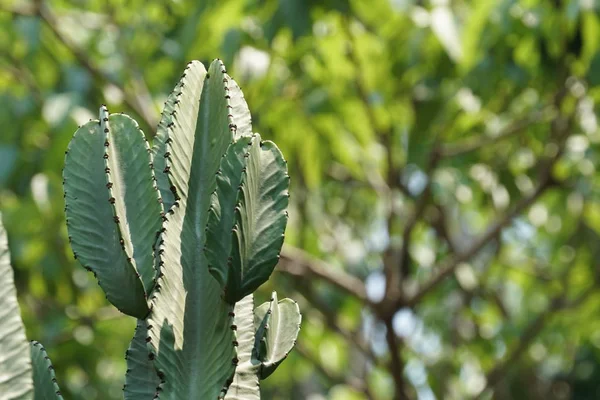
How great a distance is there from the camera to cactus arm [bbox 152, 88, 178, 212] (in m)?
1.09

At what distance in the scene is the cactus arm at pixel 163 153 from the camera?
1095 millimetres

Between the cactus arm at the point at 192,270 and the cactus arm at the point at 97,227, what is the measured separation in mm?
36

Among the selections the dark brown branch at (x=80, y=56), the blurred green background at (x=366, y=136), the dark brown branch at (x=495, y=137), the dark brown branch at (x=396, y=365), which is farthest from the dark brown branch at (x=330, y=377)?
the dark brown branch at (x=80, y=56)

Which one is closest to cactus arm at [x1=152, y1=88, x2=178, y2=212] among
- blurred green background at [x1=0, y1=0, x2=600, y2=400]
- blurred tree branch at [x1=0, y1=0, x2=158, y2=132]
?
blurred green background at [x1=0, y1=0, x2=600, y2=400]

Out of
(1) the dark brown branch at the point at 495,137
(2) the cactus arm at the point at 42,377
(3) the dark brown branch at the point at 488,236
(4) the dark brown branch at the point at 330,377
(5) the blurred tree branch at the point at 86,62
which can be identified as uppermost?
(5) the blurred tree branch at the point at 86,62

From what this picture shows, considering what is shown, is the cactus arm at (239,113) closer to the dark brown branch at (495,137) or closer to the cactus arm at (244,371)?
the cactus arm at (244,371)

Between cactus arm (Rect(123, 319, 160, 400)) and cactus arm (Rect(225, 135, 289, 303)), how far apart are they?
11 cm

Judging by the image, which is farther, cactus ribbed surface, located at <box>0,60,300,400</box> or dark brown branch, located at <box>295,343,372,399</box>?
dark brown branch, located at <box>295,343,372,399</box>

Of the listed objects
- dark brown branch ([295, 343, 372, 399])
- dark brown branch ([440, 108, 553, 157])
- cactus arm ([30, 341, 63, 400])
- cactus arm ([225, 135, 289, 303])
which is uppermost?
dark brown branch ([440, 108, 553, 157])

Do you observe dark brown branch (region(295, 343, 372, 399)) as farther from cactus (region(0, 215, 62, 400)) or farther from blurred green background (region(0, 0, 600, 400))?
cactus (region(0, 215, 62, 400))

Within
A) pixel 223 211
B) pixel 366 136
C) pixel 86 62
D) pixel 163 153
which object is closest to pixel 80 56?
pixel 86 62

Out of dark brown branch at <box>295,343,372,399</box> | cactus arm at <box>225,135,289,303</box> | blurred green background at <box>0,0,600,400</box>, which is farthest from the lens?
dark brown branch at <box>295,343,372,399</box>

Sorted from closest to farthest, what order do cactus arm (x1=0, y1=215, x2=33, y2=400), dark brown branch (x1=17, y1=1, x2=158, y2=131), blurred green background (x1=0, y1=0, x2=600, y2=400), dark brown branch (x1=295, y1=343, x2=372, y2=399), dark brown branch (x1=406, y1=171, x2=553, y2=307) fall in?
cactus arm (x1=0, y1=215, x2=33, y2=400)
blurred green background (x1=0, y1=0, x2=600, y2=400)
dark brown branch (x1=17, y1=1, x2=158, y2=131)
dark brown branch (x1=406, y1=171, x2=553, y2=307)
dark brown branch (x1=295, y1=343, x2=372, y2=399)

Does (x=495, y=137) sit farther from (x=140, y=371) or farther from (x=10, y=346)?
(x=10, y=346)
